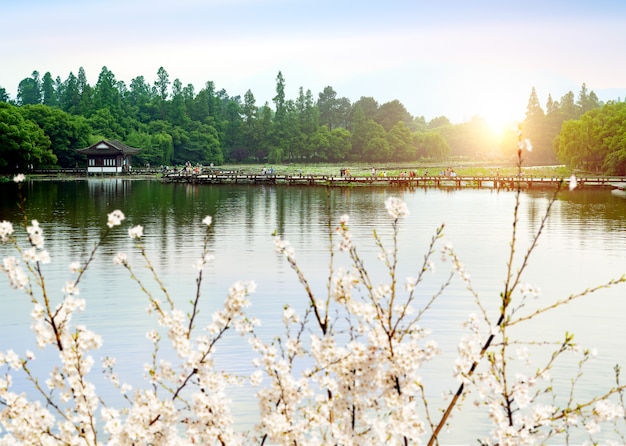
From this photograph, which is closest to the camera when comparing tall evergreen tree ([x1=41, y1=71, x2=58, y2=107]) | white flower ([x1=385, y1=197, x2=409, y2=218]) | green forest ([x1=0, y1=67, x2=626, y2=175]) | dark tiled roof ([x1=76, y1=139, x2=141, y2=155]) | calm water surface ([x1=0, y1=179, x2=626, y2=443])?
white flower ([x1=385, y1=197, x2=409, y2=218])

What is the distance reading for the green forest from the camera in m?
78.0

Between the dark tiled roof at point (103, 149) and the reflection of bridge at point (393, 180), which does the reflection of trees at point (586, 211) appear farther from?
the dark tiled roof at point (103, 149)

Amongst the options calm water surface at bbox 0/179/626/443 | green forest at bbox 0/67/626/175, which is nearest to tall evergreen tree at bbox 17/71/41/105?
green forest at bbox 0/67/626/175

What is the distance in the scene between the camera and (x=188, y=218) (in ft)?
134

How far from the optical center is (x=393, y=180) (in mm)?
71625

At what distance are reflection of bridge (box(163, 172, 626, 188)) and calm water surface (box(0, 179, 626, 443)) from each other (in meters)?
9.67

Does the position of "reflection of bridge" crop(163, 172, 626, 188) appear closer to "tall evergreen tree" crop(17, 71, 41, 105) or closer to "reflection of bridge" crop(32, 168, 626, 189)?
"reflection of bridge" crop(32, 168, 626, 189)

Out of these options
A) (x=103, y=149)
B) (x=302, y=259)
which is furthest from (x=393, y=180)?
(x=302, y=259)

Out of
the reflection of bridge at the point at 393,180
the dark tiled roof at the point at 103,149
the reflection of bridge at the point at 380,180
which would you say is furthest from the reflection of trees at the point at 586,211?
the dark tiled roof at the point at 103,149

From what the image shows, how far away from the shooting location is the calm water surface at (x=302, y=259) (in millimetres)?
15461

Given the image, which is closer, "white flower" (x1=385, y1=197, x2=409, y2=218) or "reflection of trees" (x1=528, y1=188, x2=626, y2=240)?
"white flower" (x1=385, y1=197, x2=409, y2=218)

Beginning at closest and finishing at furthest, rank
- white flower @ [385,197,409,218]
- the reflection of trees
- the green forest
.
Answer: white flower @ [385,197,409,218]
the reflection of trees
the green forest

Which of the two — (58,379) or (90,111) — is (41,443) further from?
(90,111)

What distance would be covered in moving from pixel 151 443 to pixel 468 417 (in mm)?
7952
